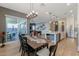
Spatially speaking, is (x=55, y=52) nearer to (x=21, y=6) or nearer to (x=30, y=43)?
(x=30, y=43)

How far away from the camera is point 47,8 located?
210 cm

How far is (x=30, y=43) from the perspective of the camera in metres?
2.18

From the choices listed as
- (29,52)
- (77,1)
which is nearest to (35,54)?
(29,52)

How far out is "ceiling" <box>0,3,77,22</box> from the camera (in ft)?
6.84

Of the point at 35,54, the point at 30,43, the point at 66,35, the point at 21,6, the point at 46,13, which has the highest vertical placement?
the point at 21,6

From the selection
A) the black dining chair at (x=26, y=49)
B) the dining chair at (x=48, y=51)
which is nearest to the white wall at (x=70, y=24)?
the dining chair at (x=48, y=51)

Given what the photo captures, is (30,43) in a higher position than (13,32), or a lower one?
lower

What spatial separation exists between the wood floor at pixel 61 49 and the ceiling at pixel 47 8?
0.55 metres

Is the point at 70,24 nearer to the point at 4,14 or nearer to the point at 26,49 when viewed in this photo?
the point at 26,49

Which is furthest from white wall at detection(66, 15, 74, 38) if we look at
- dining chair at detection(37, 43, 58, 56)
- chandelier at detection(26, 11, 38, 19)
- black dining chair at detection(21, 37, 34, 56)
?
black dining chair at detection(21, 37, 34, 56)

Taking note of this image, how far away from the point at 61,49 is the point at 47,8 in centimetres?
86

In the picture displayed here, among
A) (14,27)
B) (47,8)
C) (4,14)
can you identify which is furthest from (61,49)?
(4,14)

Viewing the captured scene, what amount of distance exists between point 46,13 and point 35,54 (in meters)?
0.85

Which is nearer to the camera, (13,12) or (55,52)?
(13,12)
